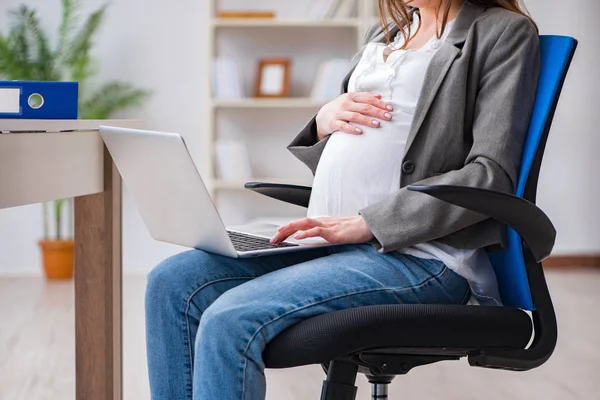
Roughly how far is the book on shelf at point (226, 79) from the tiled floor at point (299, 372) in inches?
50.1

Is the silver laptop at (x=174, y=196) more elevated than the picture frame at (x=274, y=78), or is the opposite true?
the silver laptop at (x=174, y=196)

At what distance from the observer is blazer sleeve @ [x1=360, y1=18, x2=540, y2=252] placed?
1.34 m

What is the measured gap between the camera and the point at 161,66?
4621mm

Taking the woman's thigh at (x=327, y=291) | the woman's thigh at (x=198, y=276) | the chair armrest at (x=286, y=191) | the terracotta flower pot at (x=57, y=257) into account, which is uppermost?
the chair armrest at (x=286, y=191)

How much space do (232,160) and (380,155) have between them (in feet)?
10.0

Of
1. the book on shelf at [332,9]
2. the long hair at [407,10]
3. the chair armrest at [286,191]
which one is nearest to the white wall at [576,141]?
the book on shelf at [332,9]

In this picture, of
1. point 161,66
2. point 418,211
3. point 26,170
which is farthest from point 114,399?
point 161,66

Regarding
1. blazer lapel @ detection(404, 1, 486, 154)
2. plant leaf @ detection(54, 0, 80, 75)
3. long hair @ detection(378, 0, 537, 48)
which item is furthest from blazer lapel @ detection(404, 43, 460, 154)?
plant leaf @ detection(54, 0, 80, 75)

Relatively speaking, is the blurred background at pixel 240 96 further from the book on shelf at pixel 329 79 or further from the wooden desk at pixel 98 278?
the wooden desk at pixel 98 278

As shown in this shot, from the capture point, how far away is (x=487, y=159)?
1347 mm

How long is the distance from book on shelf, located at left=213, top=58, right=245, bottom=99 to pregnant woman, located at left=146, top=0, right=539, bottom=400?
9.55 feet

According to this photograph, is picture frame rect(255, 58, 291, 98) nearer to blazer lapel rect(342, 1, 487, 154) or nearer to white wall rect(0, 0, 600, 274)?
white wall rect(0, 0, 600, 274)

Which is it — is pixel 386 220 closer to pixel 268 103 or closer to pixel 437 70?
pixel 437 70

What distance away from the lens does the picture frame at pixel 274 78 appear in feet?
14.8
